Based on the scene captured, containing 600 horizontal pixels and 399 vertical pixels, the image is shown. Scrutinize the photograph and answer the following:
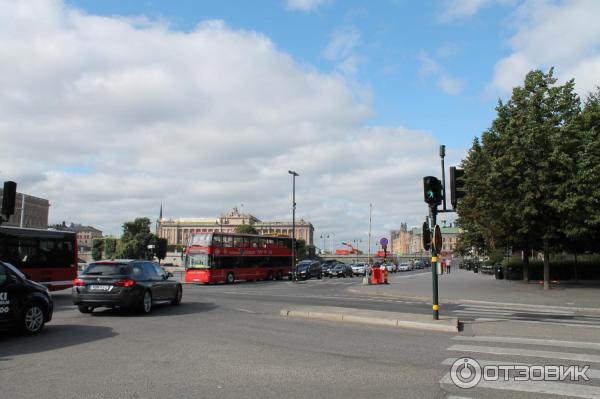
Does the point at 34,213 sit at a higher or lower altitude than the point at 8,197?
higher

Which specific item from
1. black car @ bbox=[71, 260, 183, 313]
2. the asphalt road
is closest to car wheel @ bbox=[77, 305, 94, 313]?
black car @ bbox=[71, 260, 183, 313]

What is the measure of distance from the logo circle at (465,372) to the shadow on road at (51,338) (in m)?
6.97

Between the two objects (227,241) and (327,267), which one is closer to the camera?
(227,241)

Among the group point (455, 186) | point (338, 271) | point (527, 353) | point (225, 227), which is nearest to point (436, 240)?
point (455, 186)

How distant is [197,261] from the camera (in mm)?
37812

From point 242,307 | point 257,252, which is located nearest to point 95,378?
point 242,307

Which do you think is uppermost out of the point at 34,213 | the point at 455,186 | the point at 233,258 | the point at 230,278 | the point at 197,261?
the point at 34,213

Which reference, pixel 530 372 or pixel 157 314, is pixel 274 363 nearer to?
pixel 530 372

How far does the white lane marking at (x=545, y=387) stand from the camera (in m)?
6.18

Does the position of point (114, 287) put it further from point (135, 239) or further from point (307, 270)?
point (135, 239)

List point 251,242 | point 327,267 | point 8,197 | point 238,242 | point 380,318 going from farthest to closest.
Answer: point 327,267 < point 251,242 < point 238,242 < point 8,197 < point 380,318

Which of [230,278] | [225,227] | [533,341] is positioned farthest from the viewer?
[225,227]

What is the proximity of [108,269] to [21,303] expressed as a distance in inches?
163

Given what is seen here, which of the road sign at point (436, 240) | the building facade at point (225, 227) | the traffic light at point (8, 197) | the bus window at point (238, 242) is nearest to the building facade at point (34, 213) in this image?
the building facade at point (225, 227)
